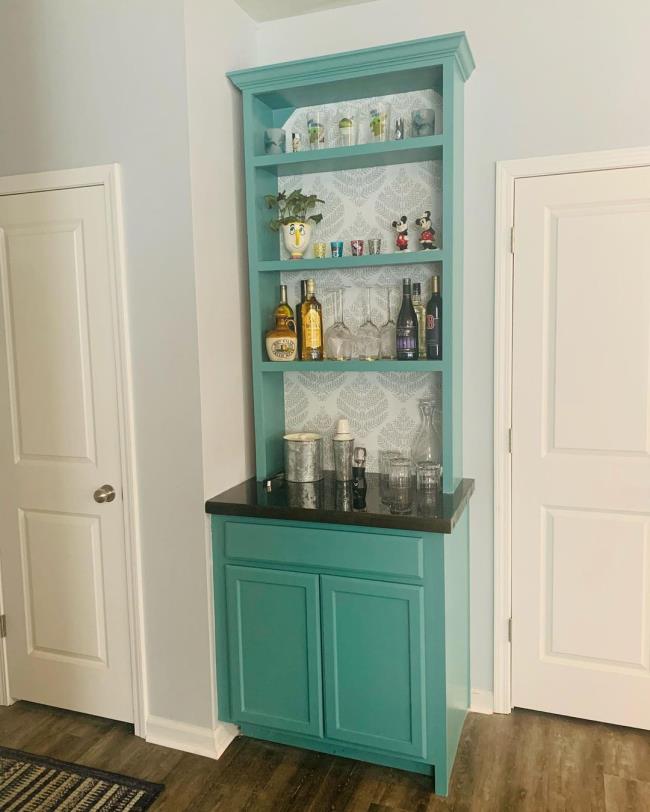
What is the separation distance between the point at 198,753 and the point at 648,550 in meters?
1.72

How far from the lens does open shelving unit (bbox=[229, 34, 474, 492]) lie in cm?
219

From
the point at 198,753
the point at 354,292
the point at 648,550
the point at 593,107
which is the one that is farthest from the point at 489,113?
the point at 198,753

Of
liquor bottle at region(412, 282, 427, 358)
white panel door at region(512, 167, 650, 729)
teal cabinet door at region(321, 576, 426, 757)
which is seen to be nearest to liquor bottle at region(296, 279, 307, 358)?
liquor bottle at region(412, 282, 427, 358)

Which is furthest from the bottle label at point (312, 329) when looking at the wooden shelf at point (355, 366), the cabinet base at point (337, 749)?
the cabinet base at point (337, 749)

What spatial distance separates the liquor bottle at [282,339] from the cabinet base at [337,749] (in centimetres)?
131

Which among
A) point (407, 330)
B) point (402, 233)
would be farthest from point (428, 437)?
point (402, 233)

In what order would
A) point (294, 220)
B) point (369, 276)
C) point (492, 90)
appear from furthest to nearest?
point (369, 276) < point (294, 220) < point (492, 90)

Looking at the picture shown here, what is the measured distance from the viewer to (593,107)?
88.9 inches

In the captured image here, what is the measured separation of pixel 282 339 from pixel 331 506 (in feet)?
2.14

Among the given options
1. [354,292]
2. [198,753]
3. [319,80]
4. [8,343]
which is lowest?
[198,753]

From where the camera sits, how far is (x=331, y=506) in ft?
7.19

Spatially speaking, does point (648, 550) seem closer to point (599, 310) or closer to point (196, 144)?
point (599, 310)

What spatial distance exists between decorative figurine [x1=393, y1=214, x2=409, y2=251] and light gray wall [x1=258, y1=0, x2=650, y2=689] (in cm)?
→ 22

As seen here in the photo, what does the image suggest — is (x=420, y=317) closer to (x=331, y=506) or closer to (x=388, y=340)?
(x=388, y=340)
